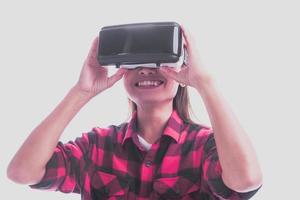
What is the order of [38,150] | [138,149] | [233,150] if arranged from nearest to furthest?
[233,150] < [38,150] < [138,149]

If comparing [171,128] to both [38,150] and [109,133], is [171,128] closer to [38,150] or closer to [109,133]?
[109,133]

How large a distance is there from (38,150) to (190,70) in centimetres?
36

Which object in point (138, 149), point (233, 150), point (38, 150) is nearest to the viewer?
point (233, 150)

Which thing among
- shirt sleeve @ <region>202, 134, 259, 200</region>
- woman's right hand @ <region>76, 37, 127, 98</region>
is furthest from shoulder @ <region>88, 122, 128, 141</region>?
shirt sleeve @ <region>202, 134, 259, 200</region>

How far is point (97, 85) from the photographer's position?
1046 mm

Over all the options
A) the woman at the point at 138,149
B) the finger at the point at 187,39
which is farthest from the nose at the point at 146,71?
the finger at the point at 187,39

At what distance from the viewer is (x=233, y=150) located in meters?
0.85

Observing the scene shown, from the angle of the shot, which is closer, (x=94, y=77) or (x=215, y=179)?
(x=215, y=179)

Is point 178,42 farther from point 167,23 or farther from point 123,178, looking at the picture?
point 123,178

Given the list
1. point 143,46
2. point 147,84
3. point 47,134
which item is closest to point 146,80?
point 147,84

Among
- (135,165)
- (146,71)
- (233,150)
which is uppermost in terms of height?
(146,71)

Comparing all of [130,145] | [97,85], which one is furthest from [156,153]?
[97,85]

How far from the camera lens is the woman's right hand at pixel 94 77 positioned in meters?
1.03

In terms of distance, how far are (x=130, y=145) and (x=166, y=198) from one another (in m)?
0.15
